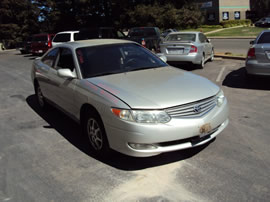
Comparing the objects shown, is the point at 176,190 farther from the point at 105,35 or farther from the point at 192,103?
the point at 105,35

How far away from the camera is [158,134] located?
11.9ft

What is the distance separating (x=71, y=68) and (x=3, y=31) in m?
39.8

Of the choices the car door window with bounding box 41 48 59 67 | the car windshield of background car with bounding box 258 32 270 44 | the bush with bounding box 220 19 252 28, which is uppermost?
the car door window with bounding box 41 48 59 67

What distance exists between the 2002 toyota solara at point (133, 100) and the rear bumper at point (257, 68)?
139 inches

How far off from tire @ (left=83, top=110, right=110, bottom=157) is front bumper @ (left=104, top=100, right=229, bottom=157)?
0.50 feet

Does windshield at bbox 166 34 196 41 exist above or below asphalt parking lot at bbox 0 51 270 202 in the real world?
above

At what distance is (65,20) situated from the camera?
4156 centimetres

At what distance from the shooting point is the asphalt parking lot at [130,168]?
3.42 metres

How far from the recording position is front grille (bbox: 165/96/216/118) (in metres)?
3.72

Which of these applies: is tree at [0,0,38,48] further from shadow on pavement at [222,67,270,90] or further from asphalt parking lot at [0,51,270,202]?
asphalt parking lot at [0,51,270,202]

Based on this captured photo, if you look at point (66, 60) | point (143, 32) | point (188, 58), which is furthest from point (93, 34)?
point (66, 60)

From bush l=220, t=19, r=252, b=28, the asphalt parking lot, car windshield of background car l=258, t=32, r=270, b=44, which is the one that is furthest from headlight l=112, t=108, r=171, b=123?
bush l=220, t=19, r=252, b=28

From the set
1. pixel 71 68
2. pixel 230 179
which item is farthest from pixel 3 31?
pixel 230 179

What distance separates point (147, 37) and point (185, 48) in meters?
4.59
